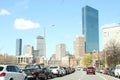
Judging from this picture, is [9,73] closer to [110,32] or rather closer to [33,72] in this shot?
[33,72]

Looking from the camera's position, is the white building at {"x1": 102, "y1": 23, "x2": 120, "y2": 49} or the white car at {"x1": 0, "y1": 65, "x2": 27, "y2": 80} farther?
Answer: the white building at {"x1": 102, "y1": 23, "x2": 120, "y2": 49}

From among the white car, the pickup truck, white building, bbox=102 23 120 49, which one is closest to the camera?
the white car

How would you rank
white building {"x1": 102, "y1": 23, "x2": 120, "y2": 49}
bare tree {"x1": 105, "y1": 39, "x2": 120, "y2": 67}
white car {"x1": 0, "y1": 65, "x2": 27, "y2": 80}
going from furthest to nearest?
1. white building {"x1": 102, "y1": 23, "x2": 120, "y2": 49}
2. bare tree {"x1": 105, "y1": 39, "x2": 120, "y2": 67}
3. white car {"x1": 0, "y1": 65, "x2": 27, "y2": 80}

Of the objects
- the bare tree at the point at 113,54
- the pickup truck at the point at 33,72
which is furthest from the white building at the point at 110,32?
the pickup truck at the point at 33,72

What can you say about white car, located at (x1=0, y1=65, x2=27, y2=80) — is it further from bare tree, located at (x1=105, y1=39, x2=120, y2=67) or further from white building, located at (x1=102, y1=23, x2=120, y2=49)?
white building, located at (x1=102, y1=23, x2=120, y2=49)

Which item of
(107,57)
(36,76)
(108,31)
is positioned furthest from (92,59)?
(36,76)

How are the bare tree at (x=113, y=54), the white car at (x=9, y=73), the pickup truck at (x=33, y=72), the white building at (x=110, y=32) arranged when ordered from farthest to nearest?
1. the white building at (x=110, y=32)
2. the bare tree at (x=113, y=54)
3. the pickup truck at (x=33, y=72)
4. the white car at (x=9, y=73)

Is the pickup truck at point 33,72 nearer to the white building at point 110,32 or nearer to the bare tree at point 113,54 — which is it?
the bare tree at point 113,54

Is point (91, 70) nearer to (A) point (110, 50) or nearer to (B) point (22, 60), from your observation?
(A) point (110, 50)

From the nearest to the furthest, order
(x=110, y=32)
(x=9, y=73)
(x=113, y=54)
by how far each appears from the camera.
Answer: (x=9, y=73) < (x=113, y=54) < (x=110, y=32)

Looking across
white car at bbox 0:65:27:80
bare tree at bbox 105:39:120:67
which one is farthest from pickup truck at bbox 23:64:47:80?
bare tree at bbox 105:39:120:67

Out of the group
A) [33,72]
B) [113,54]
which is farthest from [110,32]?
[33,72]

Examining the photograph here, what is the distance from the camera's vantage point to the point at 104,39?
17012 cm

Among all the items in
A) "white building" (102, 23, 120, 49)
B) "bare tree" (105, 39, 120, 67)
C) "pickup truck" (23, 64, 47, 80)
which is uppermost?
"white building" (102, 23, 120, 49)
